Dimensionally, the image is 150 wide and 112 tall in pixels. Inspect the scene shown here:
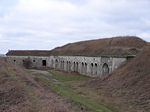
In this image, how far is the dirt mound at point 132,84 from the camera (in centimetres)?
1964

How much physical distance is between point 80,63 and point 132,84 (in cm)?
2394

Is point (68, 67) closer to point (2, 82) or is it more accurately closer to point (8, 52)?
point (8, 52)

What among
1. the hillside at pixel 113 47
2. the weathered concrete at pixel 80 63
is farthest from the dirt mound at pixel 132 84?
the hillside at pixel 113 47

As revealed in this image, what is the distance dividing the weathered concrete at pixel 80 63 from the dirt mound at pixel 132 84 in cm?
476

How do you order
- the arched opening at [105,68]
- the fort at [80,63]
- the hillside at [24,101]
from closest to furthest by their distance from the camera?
the hillside at [24,101] → the fort at [80,63] → the arched opening at [105,68]

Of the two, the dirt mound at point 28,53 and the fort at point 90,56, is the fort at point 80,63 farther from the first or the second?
the dirt mound at point 28,53

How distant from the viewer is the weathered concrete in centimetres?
3528

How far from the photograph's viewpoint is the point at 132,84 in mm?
23641

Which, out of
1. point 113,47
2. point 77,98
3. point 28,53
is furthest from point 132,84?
point 28,53

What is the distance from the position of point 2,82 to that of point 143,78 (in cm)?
1100

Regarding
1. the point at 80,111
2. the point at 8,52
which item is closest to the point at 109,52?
the point at 80,111

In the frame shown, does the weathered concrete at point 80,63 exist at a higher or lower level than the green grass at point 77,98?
higher

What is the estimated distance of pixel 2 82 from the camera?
1745 centimetres

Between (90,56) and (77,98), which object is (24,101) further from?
(90,56)
